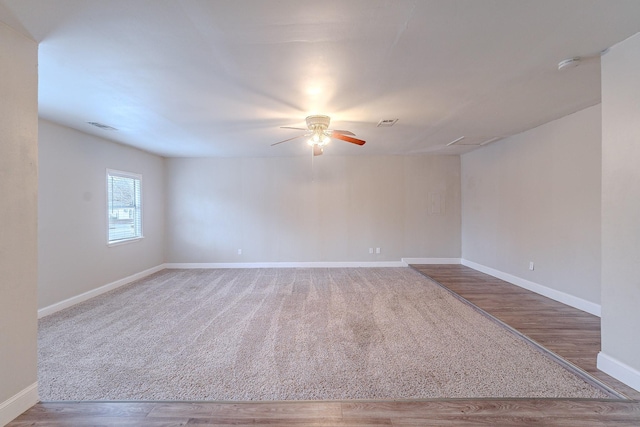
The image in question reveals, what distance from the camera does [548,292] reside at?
158 inches

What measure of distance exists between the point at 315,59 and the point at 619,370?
11.1 feet

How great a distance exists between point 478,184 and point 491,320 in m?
3.37

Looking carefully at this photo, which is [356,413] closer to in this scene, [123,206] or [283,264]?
[283,264]

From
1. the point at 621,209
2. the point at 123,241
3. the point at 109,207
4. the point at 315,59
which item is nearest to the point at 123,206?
the point at 109,207

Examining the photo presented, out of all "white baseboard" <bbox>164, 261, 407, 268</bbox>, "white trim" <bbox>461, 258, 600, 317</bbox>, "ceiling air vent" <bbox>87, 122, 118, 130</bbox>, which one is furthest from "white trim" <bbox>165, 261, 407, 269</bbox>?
"ceiling air vent" <bbox>87, 122, 118, 130</bbox>

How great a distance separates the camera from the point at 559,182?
386 cm

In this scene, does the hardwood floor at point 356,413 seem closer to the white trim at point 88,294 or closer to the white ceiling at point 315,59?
the white trim at point 88,294

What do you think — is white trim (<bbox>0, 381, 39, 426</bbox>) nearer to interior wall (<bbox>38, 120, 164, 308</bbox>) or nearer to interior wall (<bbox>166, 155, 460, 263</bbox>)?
interior wall (<bbox>38, 120, 164, 308</bbox>)

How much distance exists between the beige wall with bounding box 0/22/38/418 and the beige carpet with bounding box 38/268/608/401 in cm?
45

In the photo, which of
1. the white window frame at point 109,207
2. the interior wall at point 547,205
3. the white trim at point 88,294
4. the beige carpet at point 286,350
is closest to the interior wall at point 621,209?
the beige carpet at point 286,350

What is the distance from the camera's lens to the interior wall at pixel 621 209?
6.53 ft

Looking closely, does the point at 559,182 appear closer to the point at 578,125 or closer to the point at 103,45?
the point at 578,125

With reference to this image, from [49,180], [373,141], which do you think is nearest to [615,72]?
[373,141]

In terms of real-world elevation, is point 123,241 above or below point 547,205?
below
